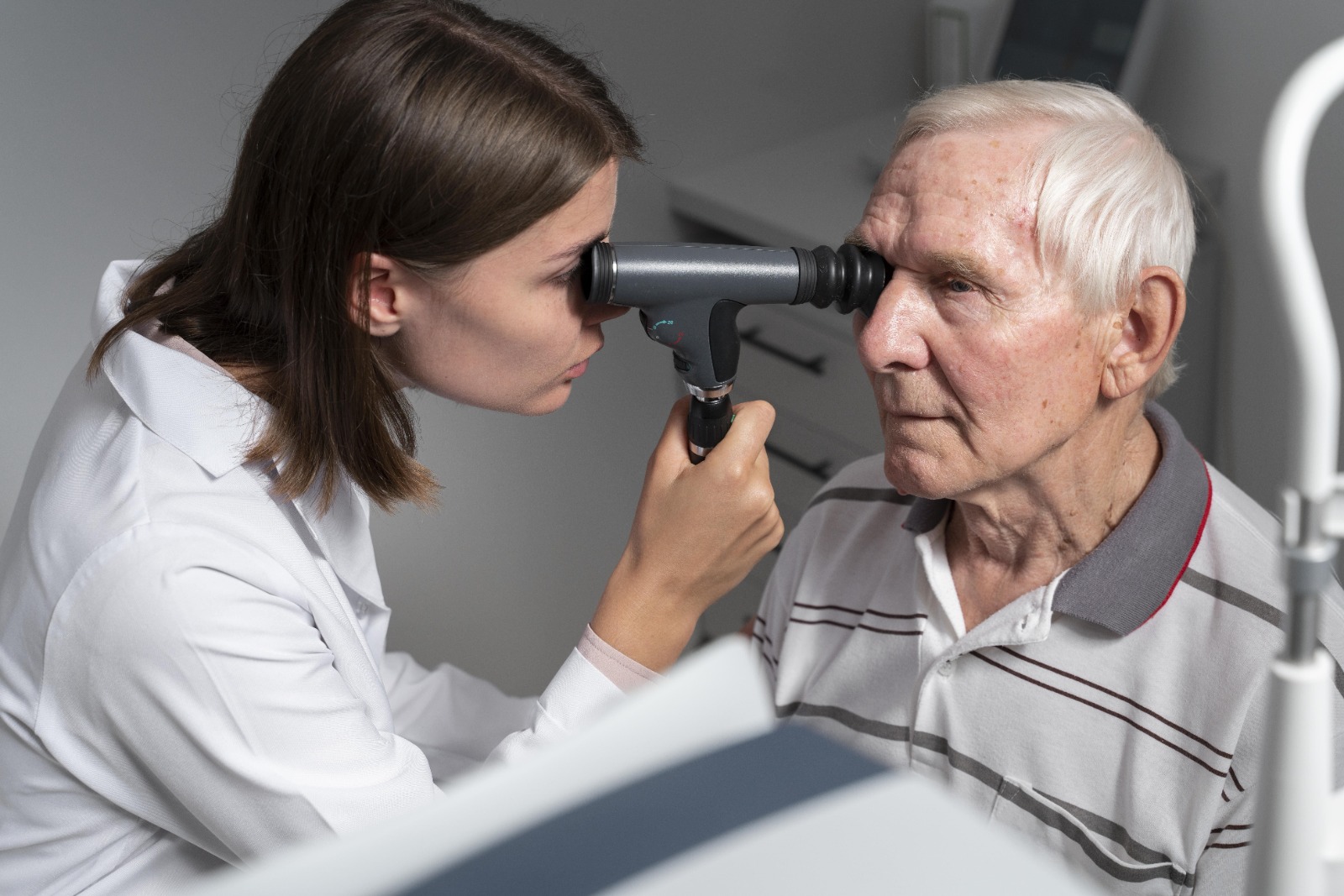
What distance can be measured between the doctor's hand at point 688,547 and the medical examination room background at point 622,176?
2.65 feet

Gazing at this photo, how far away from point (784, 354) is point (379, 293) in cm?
112

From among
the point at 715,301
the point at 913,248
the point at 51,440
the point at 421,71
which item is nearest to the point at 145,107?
the point at 51,440

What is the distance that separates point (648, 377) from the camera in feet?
8.23

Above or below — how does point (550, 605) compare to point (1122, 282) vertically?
below

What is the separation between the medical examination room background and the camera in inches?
68.5

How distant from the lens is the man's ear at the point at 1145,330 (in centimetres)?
108

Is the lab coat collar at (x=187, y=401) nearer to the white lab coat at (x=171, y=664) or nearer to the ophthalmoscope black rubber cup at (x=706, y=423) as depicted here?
the white lab coat at (x=171, y=664)

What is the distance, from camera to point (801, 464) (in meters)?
2.27

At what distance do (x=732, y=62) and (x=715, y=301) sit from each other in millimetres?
1385

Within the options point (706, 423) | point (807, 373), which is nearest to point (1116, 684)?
point (706, 423)

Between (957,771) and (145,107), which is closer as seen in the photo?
(957,771)

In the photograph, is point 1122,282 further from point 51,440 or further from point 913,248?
point 51,440

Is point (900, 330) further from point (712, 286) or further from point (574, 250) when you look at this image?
point (574, 250)

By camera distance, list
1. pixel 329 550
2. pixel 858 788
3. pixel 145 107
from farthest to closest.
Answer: pixel 145 107
pixel 329 550
pixel 858 788
